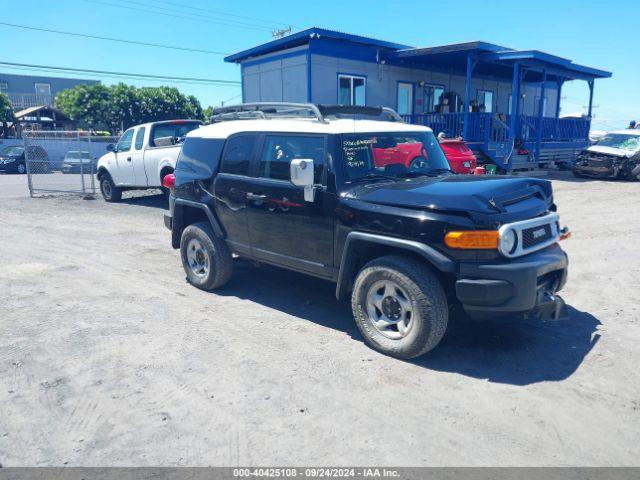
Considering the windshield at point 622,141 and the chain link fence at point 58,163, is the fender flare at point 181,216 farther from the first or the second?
the windshield at point 622,141

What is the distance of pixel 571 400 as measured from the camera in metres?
3.54

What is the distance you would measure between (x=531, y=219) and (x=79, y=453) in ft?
11.6

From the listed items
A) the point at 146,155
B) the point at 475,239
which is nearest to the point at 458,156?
the point at 146,155

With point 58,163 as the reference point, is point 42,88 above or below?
above

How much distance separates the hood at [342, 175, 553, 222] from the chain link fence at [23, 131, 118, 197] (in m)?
11.6

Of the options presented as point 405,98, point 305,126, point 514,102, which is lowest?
point 305,126

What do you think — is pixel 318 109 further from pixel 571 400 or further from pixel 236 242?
pixel 571 400

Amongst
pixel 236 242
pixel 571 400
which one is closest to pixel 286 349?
pixel 236 242

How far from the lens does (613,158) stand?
17.0 metres

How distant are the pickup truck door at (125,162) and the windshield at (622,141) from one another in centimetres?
1556

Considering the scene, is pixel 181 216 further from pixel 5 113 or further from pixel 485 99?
pixel 5 113

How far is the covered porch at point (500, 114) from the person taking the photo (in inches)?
664

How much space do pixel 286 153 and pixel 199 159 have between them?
1.44 m

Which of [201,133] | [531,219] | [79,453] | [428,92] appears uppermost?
[428,92]
